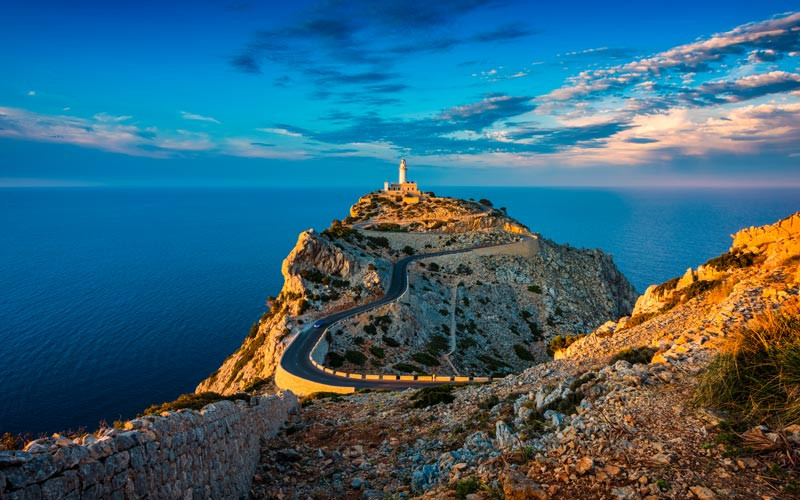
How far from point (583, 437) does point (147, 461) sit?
25.5 ft

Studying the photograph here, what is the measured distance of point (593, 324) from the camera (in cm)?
6412

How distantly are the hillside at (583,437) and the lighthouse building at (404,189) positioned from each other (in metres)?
98.2

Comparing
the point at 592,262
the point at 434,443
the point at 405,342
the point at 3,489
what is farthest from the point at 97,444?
the point at 592,262

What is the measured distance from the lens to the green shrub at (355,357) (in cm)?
4078

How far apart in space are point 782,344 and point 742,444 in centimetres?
229

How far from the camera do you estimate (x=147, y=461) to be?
6891mm

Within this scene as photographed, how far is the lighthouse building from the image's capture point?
116m

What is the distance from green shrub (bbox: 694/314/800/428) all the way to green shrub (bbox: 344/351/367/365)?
3470cm

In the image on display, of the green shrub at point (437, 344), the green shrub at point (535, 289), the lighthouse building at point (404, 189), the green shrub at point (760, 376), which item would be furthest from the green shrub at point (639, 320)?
the lighthouse building at point (404, 189)

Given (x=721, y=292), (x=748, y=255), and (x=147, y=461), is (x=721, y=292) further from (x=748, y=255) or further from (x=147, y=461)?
(x=147, y=461)

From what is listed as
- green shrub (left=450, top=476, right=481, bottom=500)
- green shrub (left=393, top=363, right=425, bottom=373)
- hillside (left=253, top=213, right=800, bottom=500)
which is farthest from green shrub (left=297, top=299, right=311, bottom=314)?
green shrub (left=450, top=476, right=481, bottom=500)

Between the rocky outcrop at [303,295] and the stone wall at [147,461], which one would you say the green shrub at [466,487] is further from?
the rocky outcrop at [303,295]

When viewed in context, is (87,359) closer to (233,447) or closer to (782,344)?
(233,447)

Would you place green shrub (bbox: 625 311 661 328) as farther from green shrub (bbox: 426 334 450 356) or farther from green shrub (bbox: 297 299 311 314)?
green shrub (bbox: 297 299 311 314)
